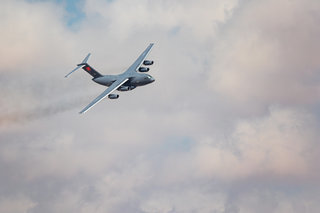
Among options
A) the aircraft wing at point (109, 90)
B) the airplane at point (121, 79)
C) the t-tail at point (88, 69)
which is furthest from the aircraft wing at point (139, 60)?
the aircraft wing at point (109, 90)

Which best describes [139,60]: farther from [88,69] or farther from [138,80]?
[138,80]

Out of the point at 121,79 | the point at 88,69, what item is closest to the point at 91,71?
the point at 88,69

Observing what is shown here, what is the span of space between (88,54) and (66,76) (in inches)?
715

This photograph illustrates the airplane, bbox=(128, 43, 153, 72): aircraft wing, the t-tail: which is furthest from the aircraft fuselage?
bbox=(128, 43, 153, 72): aircraft wing

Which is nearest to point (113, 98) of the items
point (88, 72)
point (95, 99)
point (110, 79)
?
point (95, 99)

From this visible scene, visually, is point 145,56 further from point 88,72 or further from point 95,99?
point 95,99

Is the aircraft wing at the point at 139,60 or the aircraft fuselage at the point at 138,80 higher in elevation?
the aircraft wing at the point at 139,60

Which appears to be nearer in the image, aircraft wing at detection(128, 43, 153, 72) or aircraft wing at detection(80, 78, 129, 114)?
aircraft wing at detection(80, 78, 129, 114)

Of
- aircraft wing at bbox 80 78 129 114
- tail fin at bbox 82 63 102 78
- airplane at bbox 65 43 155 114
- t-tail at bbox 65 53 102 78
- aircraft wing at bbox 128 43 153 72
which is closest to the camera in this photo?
aircraft wing at bbox 80 78 129 114

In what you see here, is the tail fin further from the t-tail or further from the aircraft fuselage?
the aircraft fuselage

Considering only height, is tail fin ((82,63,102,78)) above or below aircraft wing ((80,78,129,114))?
above

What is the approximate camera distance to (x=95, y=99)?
123m

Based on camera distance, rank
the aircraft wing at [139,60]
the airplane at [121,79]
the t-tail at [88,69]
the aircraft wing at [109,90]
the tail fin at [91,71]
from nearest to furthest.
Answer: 1. the aircraft wing at [109,90]
2. the airplane at [121,79]
3. the tail fin at [91,71]
4. the t-tail at [88,69]
5. the aircraft wing at [139,60]

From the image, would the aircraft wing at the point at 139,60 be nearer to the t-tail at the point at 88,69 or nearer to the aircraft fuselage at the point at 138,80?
the aircraft fuselage at the point at 138,80
